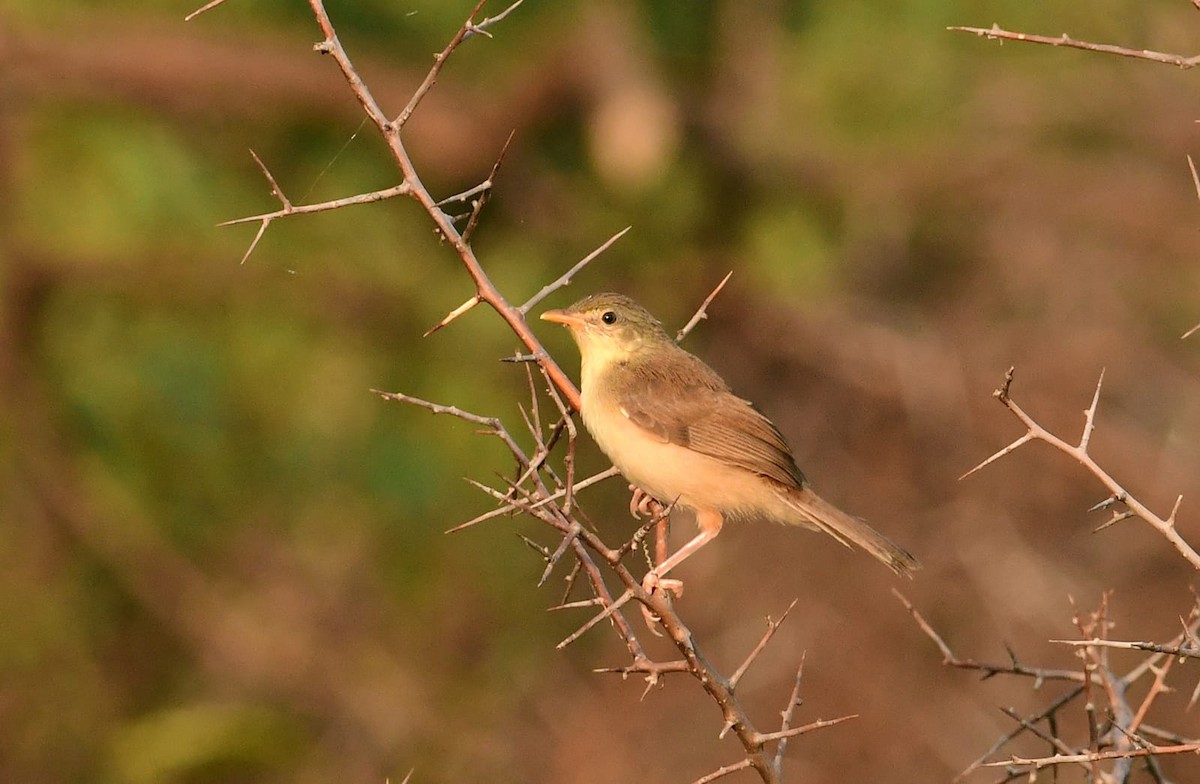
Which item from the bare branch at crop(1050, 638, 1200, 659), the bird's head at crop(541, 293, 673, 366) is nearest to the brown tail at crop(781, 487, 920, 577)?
the bird's head at crop(541, 293, 673, 366)

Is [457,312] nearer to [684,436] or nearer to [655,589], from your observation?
[655,589]

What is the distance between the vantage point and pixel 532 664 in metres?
10.3

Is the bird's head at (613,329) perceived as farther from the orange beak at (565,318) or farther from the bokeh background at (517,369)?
the bokeh background at (517,369)

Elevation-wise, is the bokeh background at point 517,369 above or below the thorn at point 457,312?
below

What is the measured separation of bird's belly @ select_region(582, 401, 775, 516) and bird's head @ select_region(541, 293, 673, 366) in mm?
416

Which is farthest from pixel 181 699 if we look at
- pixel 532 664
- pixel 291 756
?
pixel 532 664

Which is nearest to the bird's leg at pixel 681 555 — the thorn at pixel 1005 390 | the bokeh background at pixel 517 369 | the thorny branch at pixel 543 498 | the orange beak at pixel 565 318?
the thorny branch at pixel 543 498

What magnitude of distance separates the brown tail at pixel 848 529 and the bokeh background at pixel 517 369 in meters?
4.45

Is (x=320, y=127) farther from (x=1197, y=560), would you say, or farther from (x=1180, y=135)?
(x=1197, y=560)

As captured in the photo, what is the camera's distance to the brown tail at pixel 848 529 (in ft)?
15.5

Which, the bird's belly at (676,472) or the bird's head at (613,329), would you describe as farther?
the bird's head at (613,329)

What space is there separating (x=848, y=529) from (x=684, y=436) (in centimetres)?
62

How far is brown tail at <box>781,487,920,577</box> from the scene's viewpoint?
4.74 metres

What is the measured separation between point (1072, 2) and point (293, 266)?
6.18 m
